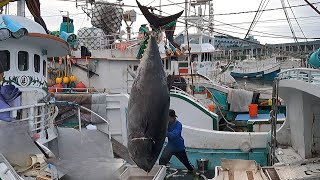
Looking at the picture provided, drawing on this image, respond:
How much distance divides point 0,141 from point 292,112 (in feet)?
22.8

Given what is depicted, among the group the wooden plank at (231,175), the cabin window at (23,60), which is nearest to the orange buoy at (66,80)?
the cabin window at (23,60)

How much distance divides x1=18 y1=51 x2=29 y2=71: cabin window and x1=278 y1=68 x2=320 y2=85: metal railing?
618 centimetres

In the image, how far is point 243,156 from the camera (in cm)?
1076

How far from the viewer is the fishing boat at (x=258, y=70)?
102 ft

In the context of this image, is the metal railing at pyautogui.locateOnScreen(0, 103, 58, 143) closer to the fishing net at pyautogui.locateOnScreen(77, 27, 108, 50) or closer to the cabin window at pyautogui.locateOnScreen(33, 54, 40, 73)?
the cabin window at pyautogui.locateOnScreen(33, 54, 40, 73)

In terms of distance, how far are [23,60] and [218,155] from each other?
623cm

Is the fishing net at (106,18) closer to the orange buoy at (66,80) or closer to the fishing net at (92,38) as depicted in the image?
the fishing net at (92,38)

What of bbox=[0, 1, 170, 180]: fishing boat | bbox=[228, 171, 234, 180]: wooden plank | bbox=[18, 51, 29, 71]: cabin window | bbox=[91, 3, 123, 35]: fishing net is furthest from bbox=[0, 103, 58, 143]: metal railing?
bbox=[91, 3, 123, 35]: fishing net

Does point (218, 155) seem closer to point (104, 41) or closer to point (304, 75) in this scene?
point (304, 75)

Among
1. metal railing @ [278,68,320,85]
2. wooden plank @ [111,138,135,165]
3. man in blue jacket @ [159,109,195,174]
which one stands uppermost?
metal railing @ [278,68,320,85]

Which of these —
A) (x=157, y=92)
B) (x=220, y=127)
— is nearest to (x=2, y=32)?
(x=157, y=92)

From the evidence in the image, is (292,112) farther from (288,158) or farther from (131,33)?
(131,33)

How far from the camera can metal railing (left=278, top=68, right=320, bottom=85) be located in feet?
22.0

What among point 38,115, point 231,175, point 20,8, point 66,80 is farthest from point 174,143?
point 66,80
